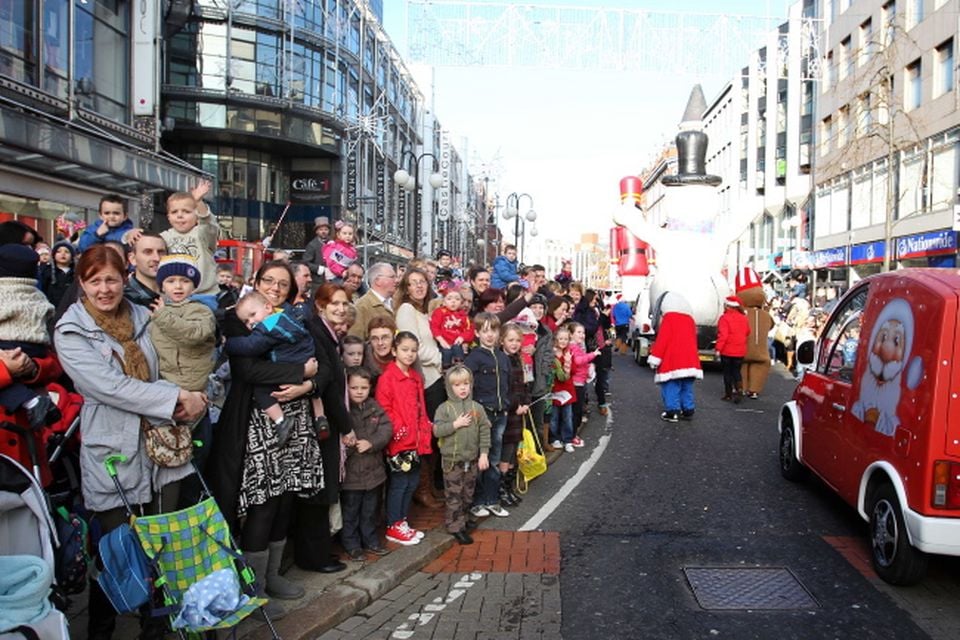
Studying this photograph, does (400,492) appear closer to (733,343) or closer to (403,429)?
(403,429)

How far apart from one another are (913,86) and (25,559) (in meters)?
31.8

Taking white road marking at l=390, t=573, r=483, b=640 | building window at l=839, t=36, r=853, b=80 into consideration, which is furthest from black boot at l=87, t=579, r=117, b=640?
building window at l=839, t=36, r=853, b=80

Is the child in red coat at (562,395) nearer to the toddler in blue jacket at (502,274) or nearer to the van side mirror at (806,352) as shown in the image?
the van side mirror at (806,352)

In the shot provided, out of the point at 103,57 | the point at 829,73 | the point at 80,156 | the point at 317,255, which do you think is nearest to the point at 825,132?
the point at 829,73

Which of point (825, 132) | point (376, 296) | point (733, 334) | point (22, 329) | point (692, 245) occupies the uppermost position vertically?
point (825, 132)

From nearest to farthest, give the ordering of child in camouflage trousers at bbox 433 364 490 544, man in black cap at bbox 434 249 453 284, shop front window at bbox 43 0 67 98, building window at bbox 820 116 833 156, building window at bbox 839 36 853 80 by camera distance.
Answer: child in camouflage trousers at bbox 433 364 490 544 < man in black cap at bbox 434 249 453 284 < shop front window at bbox 43 0 67 98 < building window at bbox 839 36 853 80 < building window at bbox 820 116 833 156

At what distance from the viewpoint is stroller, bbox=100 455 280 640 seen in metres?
3.52

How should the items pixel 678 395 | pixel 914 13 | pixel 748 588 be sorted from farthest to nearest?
pixel 914 13
pixel 678 395
pixel 748 588

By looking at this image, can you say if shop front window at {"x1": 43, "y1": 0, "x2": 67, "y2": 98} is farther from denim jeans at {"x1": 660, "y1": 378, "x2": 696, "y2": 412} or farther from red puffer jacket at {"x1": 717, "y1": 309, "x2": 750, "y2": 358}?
red puffer jacket at {"x1": 717, "y1": 309, "x2": 750, "y2": 358}

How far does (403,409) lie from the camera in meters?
5.62

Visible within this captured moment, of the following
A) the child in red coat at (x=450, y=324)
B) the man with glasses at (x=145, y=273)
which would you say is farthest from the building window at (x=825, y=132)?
A: the man with glasses at (x=145, y=273)

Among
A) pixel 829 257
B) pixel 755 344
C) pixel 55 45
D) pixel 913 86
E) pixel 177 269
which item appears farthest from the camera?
pixel 829 257

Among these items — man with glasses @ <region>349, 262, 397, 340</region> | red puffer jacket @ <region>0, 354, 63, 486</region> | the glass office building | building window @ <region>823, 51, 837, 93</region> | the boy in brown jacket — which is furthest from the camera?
building window @ <region>823, 51, 837, 93</region>

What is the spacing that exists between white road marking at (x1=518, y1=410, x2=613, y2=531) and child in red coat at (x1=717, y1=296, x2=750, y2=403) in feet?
10.9
